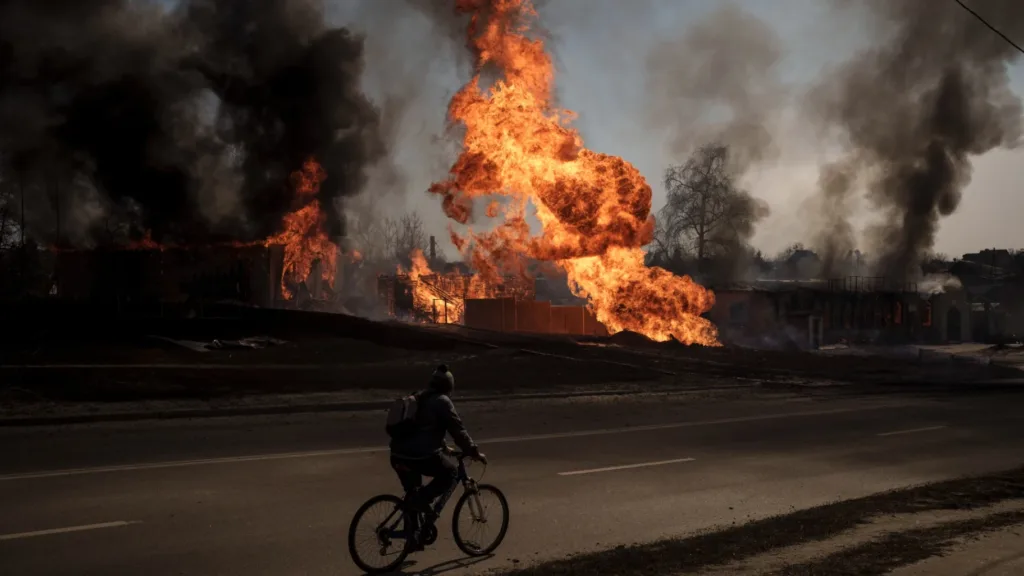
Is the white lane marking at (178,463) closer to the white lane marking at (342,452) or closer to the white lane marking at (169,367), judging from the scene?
the white lane marking at (342,452)

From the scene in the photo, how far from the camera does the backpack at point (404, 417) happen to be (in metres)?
6.48

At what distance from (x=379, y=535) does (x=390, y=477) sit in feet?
13.1

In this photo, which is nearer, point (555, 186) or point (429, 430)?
point (429, 430)

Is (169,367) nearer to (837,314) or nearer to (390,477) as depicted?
(390,477)

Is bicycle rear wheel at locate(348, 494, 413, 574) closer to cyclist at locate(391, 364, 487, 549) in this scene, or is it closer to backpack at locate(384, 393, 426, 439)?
cyclist at locate(391, 364, 487, 549)

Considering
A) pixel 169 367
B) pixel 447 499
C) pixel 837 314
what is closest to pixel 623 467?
pixel 447 499

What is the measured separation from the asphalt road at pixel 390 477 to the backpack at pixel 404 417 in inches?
42.6

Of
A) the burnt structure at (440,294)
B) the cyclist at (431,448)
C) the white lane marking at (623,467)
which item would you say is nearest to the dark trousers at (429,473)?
the cyclist at (431,448)

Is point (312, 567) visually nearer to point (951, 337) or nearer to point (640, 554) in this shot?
point (640, 554)

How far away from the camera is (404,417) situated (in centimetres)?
648

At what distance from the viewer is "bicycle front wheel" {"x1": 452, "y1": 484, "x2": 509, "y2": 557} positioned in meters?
7.02

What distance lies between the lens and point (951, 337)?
199 feet

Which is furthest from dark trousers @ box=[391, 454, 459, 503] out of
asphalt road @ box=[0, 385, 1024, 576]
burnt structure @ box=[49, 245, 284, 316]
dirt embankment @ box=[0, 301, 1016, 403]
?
burnt structure @ box=[49, 245, 284, 316]

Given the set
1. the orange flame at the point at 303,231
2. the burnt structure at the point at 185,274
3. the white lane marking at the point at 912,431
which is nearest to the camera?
the white lane marking at the point at 912,431
